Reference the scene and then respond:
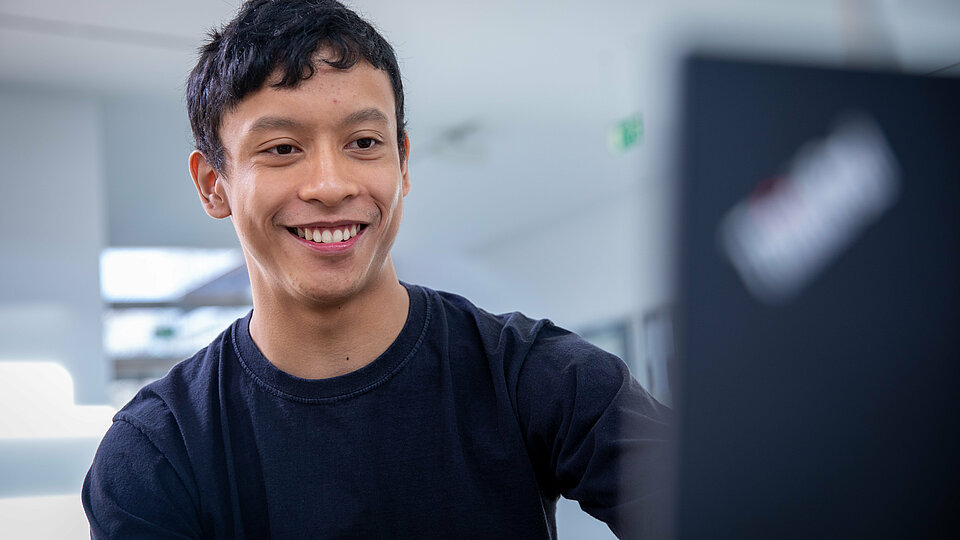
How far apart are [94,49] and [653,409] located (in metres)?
3.50

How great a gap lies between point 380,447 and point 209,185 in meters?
0.50

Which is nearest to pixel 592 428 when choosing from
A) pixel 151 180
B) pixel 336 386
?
pixel 336 386

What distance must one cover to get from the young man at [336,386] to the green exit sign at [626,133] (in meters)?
4.13

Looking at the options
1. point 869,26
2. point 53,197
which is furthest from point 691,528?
point 53,197

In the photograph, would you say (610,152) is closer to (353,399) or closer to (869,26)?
(353,399)

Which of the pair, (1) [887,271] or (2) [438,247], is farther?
(2) [438,247]

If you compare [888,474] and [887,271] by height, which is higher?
[887,271]

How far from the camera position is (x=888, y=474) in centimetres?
46

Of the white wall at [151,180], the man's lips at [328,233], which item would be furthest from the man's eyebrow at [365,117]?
the white wall at [151,180]

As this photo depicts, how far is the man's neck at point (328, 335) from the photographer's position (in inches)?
48.7

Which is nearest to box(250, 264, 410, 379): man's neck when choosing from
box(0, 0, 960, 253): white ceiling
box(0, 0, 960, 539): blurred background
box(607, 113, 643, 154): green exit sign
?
box(0, 0, 960, 539): blurred background

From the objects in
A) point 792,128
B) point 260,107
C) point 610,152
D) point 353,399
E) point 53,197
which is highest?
point 610,152

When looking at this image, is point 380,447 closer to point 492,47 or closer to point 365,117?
point 365,117

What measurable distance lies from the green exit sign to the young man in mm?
4129
